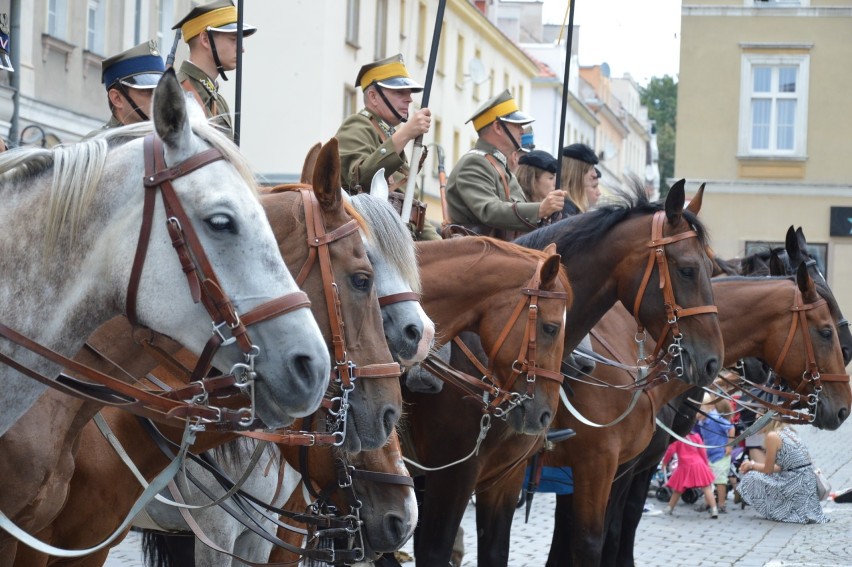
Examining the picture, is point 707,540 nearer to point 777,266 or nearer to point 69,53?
point 777,266

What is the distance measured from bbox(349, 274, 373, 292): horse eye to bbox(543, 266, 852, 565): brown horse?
3617mm

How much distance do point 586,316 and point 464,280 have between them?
1.12 m

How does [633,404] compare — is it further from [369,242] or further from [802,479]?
[802,479]

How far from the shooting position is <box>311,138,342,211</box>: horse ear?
4613 millimetres

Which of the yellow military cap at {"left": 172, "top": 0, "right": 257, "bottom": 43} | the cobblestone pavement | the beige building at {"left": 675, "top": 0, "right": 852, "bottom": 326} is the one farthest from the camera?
the beige building at {"left": 675, "top": 0, "right": 852, "bottom": 326}

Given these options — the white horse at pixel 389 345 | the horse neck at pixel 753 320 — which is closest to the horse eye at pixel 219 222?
the white horse at pixel 389 345

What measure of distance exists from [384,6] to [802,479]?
2489 centimetres

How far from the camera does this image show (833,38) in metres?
32.0

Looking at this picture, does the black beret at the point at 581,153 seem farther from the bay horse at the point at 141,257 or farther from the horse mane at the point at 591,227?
the bay horse at the point at 141,257

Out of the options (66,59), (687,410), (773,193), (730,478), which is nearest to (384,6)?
(773,193)

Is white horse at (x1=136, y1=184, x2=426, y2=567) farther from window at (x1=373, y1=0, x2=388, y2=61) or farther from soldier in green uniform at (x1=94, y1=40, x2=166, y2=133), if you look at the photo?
window at (x1=373, y1=0, x2=388, y2=61)

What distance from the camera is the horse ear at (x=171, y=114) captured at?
3.28m

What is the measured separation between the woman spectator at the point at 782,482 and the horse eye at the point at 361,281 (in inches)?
352

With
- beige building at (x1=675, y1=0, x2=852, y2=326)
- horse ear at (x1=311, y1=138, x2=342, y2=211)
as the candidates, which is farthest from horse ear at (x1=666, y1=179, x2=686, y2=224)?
beige building at (x1=675, y1=0, x2=852, y2=326)
